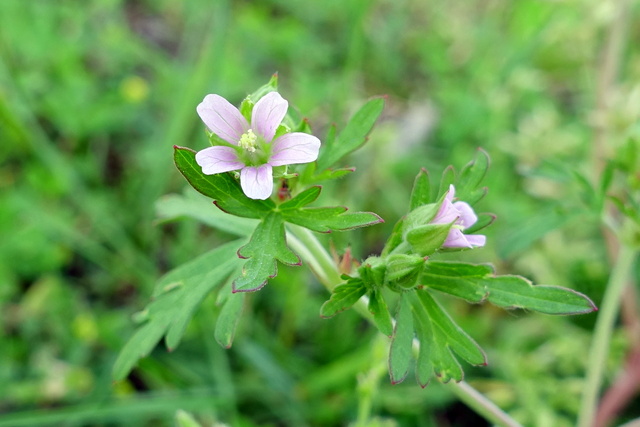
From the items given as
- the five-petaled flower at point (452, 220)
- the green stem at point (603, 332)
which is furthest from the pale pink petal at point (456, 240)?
the green stem at point (603, 332)

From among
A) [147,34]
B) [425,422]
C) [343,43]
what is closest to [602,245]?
[425,422]

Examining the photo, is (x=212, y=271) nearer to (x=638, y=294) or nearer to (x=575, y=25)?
(x=638, y=294)

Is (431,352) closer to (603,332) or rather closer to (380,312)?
(380,312)

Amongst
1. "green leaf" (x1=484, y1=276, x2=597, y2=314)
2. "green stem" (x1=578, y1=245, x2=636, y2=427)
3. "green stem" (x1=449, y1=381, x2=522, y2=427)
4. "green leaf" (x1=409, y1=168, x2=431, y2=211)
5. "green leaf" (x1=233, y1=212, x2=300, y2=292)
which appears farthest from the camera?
"green stem" (x1=578, y1=245, x2=636, y2=427)

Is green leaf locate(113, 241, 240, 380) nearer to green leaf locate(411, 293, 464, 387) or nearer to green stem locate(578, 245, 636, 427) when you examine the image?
green leaf locate(411, 293, 464, 387)

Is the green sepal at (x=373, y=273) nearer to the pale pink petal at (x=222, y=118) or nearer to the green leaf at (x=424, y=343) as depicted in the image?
Result: the green leaf at (x=424, y=343)

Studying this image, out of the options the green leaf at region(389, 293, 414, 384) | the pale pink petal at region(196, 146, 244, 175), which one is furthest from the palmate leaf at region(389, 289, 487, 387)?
the pale pink petal at region(196, 146, 244, 175)
